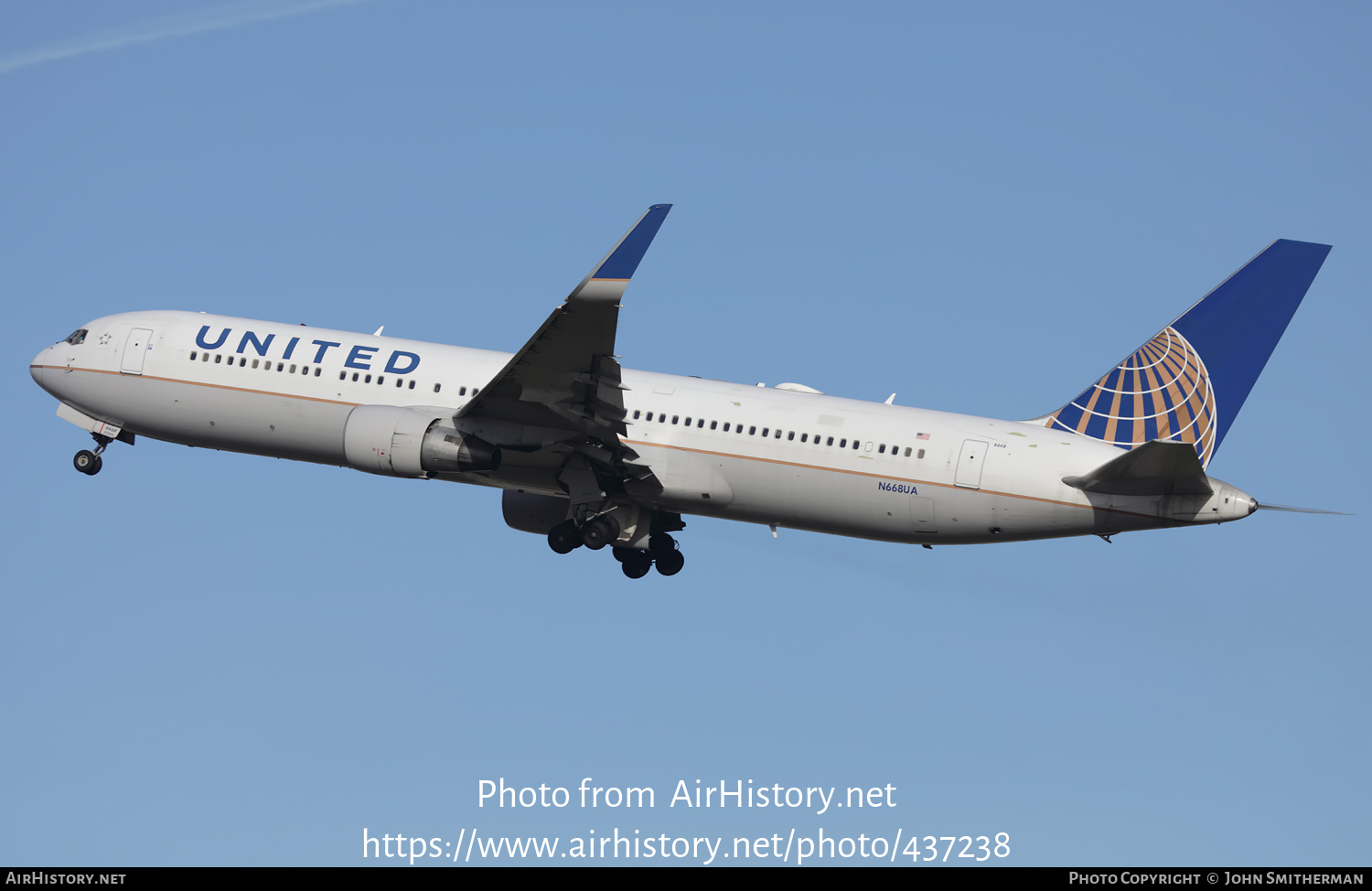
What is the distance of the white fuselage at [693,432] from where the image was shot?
36.4 m

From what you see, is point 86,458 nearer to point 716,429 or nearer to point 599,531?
point 599,531

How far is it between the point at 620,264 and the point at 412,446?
7.48 metres

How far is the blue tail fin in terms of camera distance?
3734 cm

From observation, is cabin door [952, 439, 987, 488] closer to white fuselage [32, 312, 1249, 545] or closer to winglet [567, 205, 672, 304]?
white fuselage [32, 312, 1249, 545]

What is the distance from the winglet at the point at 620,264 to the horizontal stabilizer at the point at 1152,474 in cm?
1117

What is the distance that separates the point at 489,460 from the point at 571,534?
3651 mm

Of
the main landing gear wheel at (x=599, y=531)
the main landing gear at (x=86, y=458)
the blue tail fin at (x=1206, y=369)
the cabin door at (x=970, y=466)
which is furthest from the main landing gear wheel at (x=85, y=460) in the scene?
the blue tail fin at (x=1206, y=369)

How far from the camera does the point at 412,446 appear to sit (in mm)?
37594

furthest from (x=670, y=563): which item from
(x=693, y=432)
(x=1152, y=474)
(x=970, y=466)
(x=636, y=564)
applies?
(x=1152, y=474)
